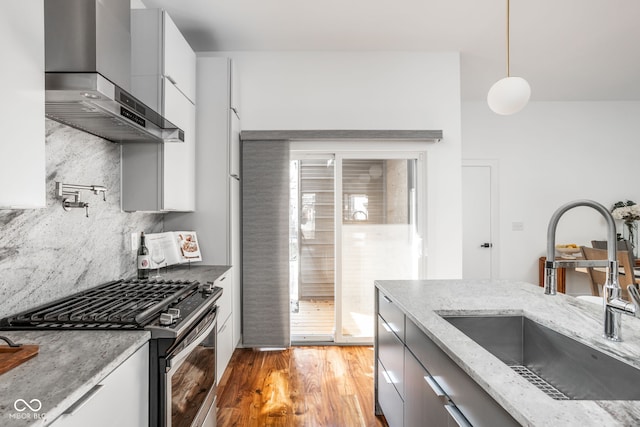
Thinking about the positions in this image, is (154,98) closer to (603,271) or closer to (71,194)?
(71,194)

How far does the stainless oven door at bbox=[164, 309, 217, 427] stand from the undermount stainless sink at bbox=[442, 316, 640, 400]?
1.13 meters

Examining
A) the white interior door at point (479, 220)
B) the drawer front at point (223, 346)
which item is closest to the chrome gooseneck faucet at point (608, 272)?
the drawer front at point (223, 346)

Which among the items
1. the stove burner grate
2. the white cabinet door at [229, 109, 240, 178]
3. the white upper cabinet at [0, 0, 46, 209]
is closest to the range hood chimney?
the white upper cabinet at [0, 0, 46, 209]

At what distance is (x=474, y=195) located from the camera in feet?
16.2

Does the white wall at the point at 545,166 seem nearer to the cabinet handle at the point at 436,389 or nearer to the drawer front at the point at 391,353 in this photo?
the drawer front at the point at 391,353

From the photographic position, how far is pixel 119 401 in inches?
43.3

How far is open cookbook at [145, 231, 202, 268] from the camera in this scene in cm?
253

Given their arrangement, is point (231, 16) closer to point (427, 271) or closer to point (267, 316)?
point (267, 316)

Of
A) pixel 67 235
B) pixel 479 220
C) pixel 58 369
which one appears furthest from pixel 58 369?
pixel 479 220

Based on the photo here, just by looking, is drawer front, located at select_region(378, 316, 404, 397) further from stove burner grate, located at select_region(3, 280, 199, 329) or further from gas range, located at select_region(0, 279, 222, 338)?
stove burner grate, located at select_region(3, 280, 199, 329)

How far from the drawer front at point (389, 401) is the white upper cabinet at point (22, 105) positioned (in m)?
1.77

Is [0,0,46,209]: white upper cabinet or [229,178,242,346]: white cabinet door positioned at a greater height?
[0,0,46,209]: white upper cabinet

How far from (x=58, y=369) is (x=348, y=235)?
279 centimetres

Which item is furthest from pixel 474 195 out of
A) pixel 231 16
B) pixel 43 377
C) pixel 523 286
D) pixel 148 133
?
pixel 43 377
